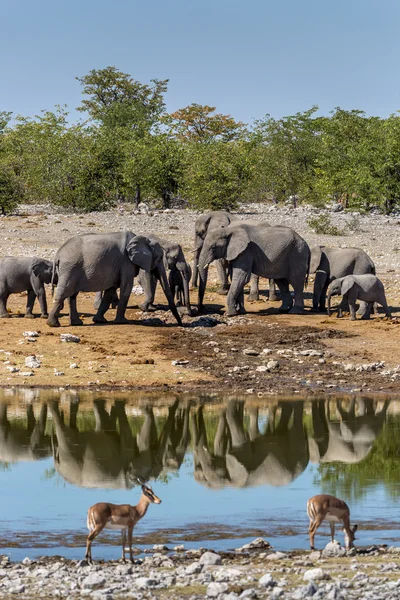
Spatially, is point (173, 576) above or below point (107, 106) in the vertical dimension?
below

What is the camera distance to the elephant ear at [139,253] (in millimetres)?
24875

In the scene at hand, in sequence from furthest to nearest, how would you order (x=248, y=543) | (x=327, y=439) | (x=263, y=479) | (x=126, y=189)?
1. (x=126, y=189)
2. (x=327, y=439)
3. (x=263, y=479)
4. (x=248, y=543)

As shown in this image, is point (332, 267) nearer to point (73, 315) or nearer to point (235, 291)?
point (235, 291)

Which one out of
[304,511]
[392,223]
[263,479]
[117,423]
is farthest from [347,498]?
[392,223]

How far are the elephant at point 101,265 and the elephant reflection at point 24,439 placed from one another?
733 cm

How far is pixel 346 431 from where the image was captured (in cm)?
1630

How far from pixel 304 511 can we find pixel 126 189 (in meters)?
42.3

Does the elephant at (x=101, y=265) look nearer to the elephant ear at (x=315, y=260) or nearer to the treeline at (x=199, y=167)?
the elephant ear at (x=315, y=260)

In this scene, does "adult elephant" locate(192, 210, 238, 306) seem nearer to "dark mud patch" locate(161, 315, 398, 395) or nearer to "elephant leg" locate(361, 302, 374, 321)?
"dark mud patch" locate(161, 315, 398, 395)

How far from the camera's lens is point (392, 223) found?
45781mm

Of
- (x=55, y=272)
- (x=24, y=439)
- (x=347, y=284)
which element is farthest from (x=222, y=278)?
(x=24, y=439)

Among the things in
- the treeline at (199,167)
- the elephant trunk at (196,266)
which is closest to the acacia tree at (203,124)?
the treeline at (199,167)

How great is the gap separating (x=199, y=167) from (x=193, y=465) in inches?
1419

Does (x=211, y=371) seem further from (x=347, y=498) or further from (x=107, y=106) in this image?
(x=107, y=106)
